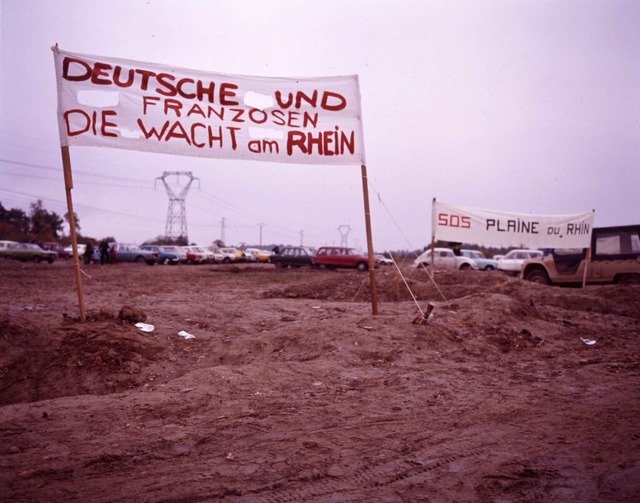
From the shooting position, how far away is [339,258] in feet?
108

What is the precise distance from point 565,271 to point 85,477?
54.4 ft

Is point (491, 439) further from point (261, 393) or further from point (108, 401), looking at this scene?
point (108, 401)

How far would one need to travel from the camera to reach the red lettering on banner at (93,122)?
6238 millimetres

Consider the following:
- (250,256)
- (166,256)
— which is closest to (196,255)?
(166,256)

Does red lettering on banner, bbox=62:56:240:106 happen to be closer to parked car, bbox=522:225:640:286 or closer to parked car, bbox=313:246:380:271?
parked car, bbox=522:225:640:286

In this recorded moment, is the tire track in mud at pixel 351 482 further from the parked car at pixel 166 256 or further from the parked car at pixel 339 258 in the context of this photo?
the parked car at pixel 166 256

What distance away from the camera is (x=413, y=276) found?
17688 mm

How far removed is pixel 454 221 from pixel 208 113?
8.45 metres

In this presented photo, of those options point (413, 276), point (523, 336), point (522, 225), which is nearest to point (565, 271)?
point (522, 225)

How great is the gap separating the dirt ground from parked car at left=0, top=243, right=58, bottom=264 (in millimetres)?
32295

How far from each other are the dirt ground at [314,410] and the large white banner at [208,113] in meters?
2.40

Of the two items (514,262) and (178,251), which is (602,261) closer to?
(514,262)

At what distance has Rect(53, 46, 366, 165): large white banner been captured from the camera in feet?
20.8

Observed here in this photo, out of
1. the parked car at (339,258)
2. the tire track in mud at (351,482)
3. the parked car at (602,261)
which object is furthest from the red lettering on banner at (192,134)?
the parked car at (339,258)
